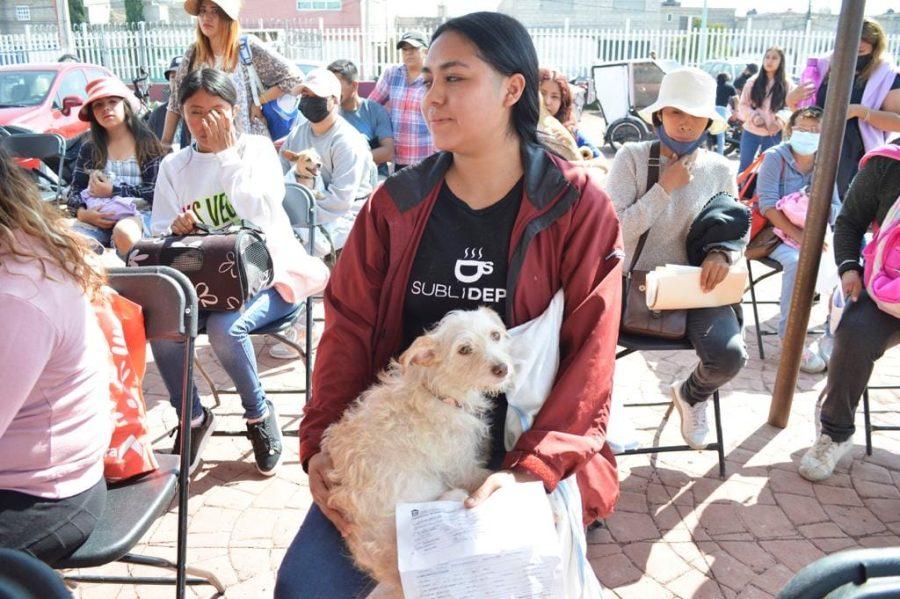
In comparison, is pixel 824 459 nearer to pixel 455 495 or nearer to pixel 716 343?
pixel 716 343

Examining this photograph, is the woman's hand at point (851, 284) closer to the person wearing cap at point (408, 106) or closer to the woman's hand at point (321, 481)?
the woman's hand at point (321, 481)

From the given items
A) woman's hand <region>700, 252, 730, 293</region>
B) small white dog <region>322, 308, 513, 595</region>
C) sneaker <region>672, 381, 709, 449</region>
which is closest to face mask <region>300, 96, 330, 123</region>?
woman's hand <region>700, 252, 730, 293</region>

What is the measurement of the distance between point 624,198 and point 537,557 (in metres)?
2.30

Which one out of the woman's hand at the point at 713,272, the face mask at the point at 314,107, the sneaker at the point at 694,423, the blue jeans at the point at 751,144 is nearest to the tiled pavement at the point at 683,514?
the sneaker at the point at 694,423

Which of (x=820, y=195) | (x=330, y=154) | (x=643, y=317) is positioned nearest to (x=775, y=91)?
(x=820, y=195)

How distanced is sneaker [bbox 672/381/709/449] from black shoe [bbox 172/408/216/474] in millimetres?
2562

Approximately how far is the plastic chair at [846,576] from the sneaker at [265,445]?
121 inches

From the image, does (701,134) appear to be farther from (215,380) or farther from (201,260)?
(215,380)

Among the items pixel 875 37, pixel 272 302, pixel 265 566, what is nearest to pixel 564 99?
pixel 875 37

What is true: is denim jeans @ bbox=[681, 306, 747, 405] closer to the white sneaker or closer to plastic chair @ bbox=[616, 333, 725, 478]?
plastic chair @ bbox=[616, 333, 725, 478]

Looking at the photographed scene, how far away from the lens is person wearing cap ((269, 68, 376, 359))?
535 centimetres

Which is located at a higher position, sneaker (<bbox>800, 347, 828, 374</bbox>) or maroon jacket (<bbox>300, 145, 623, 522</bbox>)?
maroon jacket (<bbox>300, 145, 623, 522</bbox>)

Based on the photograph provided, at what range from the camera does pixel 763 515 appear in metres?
3.30

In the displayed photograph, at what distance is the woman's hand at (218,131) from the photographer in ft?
12.0
